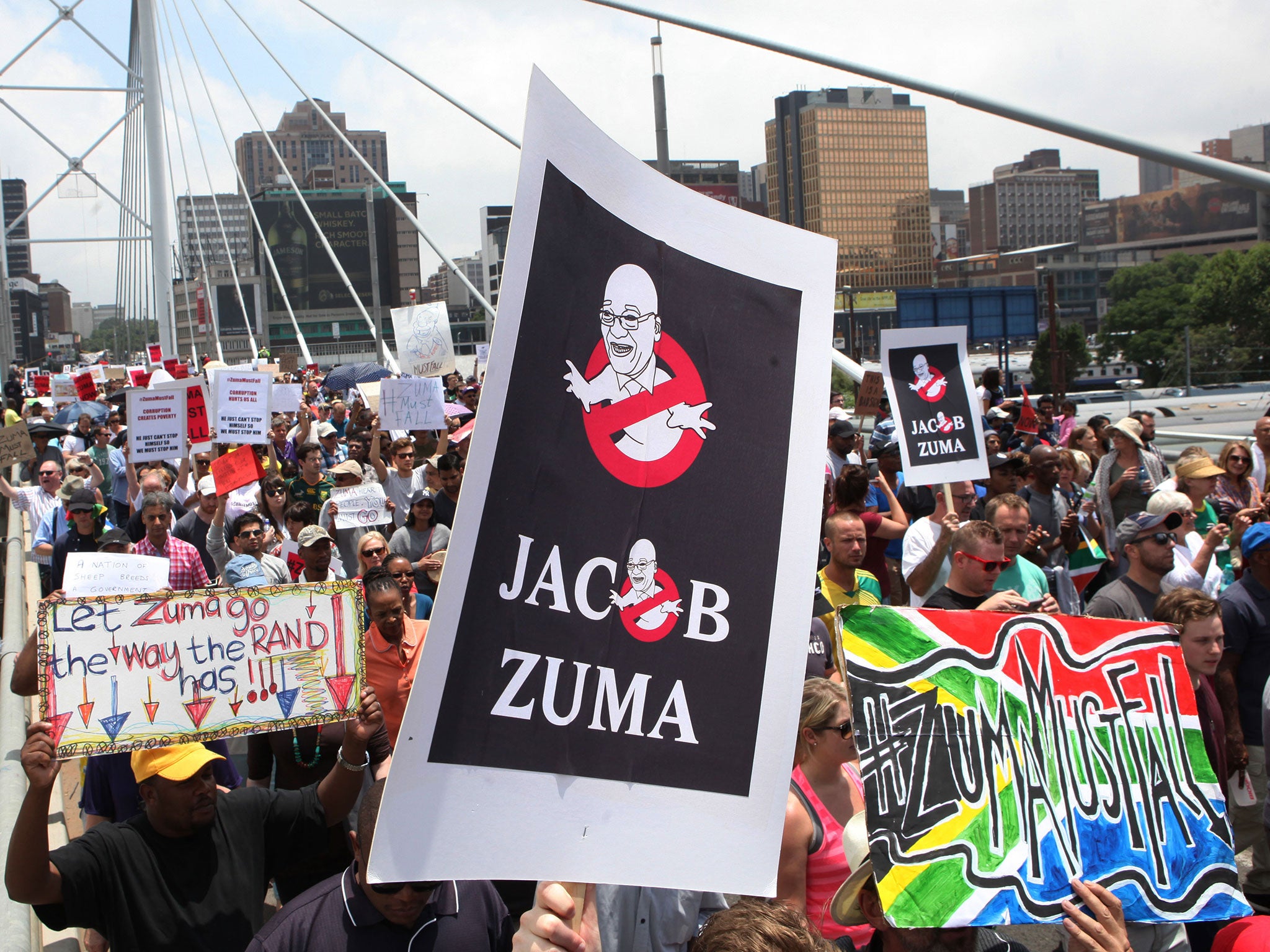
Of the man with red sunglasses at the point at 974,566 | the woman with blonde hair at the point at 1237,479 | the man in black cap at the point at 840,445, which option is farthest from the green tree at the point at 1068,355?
the man with red sunglasses at the point at 974,566

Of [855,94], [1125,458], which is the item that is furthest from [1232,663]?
[855,94]

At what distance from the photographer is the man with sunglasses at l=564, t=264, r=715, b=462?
1.99 meters

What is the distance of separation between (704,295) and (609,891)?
1.65m

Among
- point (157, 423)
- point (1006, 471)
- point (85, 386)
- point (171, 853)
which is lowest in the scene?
point (171, 853)

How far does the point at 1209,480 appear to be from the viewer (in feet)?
21.7

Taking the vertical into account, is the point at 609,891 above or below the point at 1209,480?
below

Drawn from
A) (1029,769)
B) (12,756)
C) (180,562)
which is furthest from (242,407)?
(1029,769)

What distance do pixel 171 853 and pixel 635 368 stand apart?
217cm

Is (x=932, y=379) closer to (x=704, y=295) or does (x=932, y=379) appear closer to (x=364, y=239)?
(x=704, y=295)

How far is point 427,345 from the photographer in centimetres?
1484

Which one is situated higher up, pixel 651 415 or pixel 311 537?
pixel 651 415

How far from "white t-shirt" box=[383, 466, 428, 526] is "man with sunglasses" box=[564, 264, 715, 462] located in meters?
6.91

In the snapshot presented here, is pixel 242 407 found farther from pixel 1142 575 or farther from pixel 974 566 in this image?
pixel 1142 575

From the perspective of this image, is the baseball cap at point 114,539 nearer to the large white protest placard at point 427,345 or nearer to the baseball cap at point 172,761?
the baseball cap at point 172,761
